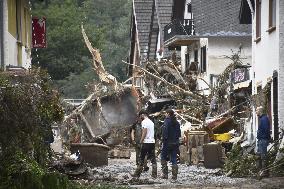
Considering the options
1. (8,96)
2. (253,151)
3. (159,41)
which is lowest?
(253,151)

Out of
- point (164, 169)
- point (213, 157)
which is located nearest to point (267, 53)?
point (213, 157)

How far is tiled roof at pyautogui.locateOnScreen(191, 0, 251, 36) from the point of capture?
140 ft

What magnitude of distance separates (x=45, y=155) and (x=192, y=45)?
103 ft

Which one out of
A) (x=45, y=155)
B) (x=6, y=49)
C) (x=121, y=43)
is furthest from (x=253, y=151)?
(x=121, y=43)

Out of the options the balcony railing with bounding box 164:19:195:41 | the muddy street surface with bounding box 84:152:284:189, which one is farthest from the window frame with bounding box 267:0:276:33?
the balcony railing with bounding box 164:19:195:41

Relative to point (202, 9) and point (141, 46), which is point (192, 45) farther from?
point (141, 46)

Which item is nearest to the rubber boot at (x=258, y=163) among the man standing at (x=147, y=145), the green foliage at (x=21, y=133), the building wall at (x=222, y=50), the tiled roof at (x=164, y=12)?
the man standing at (x=147, y=145)

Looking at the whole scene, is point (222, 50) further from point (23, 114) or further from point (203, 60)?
point (23, 114)

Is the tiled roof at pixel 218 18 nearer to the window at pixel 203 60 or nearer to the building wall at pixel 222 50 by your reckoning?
the building wall at pixel 222 50

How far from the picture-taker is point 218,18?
144 feet

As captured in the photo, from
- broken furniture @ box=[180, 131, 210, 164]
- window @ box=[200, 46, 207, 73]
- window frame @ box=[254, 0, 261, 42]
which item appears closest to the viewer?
broken furniture @ box=[180, 131, 210, 164]

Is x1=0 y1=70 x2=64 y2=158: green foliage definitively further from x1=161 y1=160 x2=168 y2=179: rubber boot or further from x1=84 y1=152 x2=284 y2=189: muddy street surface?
x1=161 y1=160 x2=168 y2=179: rubber boot

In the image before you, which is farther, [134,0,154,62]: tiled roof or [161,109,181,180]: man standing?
[134,0,154,62]: tiled roof

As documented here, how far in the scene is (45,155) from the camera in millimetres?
16375
